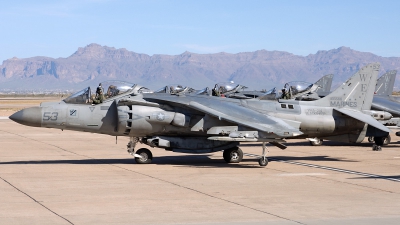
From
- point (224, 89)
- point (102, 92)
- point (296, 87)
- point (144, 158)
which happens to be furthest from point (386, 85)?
point (102, 92)

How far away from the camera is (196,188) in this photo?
1409 cm

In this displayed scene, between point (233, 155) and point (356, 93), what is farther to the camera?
point (356, 93)

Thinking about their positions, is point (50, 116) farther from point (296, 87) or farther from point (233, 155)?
point (296, 87)

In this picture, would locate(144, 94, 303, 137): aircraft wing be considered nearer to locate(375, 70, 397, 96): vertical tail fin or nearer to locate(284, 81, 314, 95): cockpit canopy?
locate(284, 81, 314, 95): cockpit canopy

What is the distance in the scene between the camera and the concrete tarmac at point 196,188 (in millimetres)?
10867

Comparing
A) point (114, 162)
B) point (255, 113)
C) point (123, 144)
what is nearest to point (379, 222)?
point (255, 113)

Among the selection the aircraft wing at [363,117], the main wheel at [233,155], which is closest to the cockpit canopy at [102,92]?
the main wheel at [233,155]

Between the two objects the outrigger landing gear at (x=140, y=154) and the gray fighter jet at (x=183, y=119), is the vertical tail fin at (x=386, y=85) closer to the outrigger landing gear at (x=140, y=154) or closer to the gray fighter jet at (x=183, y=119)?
the gray fighter jet at (x=183, y=119)

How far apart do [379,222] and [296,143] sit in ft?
58.4

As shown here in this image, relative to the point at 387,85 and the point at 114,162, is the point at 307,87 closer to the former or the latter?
the point at 387,85

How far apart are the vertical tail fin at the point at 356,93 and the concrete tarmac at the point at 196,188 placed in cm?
178

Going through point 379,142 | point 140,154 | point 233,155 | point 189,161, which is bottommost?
point 189,161

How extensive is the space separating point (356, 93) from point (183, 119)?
5909 mm

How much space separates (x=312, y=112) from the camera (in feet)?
64.1
